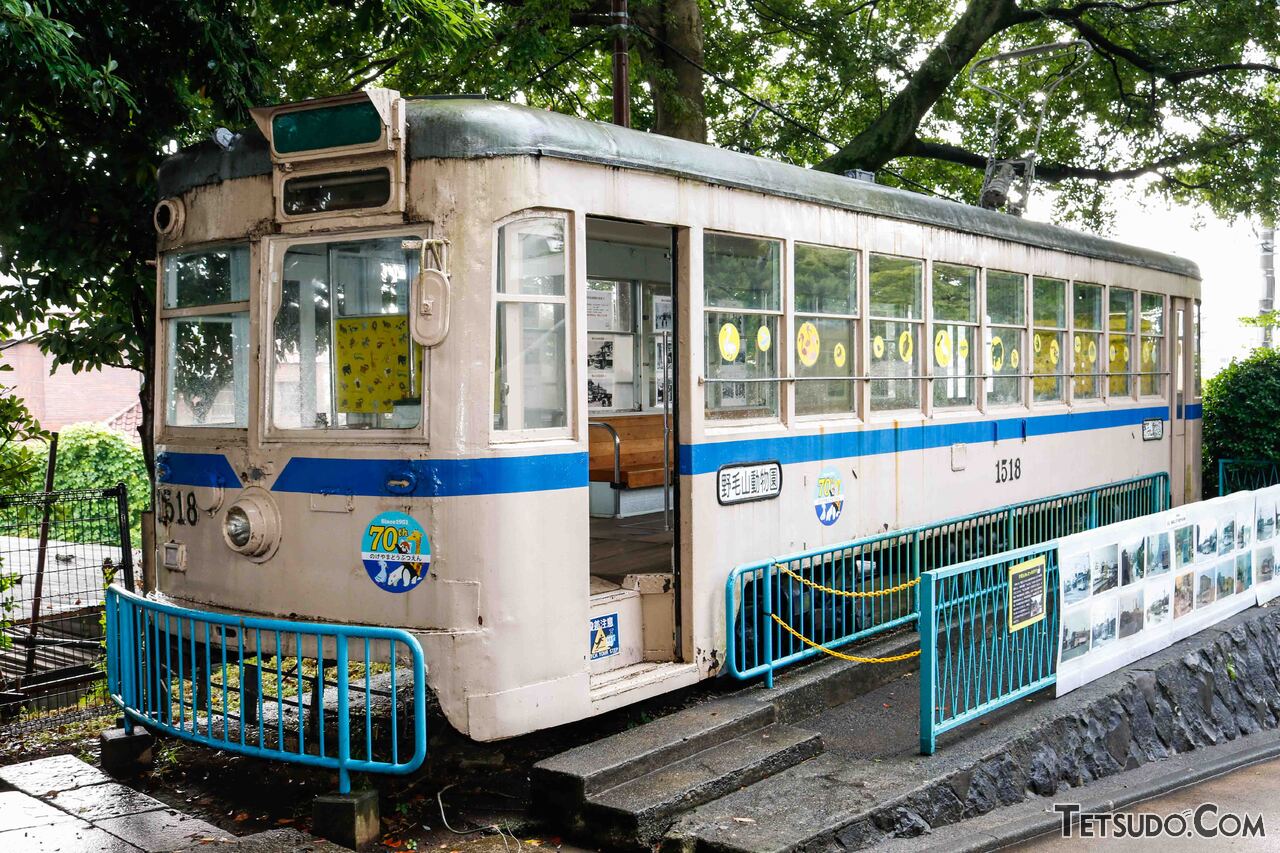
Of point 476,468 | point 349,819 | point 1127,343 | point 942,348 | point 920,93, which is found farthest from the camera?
point 920,93

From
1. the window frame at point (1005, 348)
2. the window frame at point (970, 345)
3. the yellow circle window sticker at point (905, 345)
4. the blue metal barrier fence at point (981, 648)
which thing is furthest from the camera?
the window frame at point (1005, 348)

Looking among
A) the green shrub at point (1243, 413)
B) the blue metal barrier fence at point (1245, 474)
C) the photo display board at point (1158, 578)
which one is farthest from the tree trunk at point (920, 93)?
the photo display board at point (1158, 578)

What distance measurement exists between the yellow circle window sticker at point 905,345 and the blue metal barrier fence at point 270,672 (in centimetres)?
422

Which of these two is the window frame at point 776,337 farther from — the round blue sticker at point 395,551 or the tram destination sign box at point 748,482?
the round blue sticker at point 395,551

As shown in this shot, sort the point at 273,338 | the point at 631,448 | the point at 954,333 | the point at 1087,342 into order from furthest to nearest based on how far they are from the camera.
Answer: the point at 1087,342 → the point at 954,333 → the point at 631,448 → the point at 273,338

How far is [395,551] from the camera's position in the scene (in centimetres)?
599

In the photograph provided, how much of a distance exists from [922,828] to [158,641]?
13.4ft

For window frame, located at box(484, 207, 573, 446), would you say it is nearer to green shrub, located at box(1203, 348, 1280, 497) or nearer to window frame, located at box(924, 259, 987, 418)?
window frame, located at box(924, 259, 987, 418)

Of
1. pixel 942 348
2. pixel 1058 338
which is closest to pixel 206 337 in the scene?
pixel 942 348

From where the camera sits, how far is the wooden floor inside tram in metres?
7.53

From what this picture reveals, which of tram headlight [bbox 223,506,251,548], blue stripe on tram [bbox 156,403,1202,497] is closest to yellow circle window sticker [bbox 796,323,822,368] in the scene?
blue stripe on tram [bbox 156,403,1202,497]

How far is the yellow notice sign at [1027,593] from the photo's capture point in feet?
23.8

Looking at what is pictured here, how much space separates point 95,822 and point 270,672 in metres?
1.14

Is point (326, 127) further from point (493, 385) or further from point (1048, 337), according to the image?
point (1048, 337)
